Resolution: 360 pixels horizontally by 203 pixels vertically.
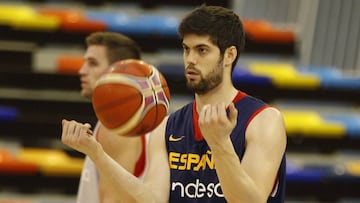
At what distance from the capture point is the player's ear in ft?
9.71

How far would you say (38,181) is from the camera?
575cm

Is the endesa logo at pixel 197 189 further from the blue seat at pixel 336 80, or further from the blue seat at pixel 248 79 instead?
the blue seat at pixel 336 80

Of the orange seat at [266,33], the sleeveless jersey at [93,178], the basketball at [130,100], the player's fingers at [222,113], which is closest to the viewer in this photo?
the player's fingers at [222,113]

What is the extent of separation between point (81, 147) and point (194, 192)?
0.52 metres

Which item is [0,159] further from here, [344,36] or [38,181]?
[344,36]

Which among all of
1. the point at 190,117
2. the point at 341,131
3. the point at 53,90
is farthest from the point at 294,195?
the point at 190,117

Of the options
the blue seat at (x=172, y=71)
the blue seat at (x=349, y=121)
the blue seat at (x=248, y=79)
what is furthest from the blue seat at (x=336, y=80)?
the blue seat at (x=172, y=71)

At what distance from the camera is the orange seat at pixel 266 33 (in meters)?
6.59

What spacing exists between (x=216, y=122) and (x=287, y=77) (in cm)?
405

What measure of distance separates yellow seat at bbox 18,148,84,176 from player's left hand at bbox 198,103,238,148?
3356 mm

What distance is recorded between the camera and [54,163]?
570 cm

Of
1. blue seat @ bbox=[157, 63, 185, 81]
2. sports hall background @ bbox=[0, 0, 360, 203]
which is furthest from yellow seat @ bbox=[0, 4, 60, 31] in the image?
blue seat @ bbox=[157, 63, 185, 81]

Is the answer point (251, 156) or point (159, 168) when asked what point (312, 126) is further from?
point (251, 156)

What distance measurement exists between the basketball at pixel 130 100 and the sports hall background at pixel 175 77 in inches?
111
